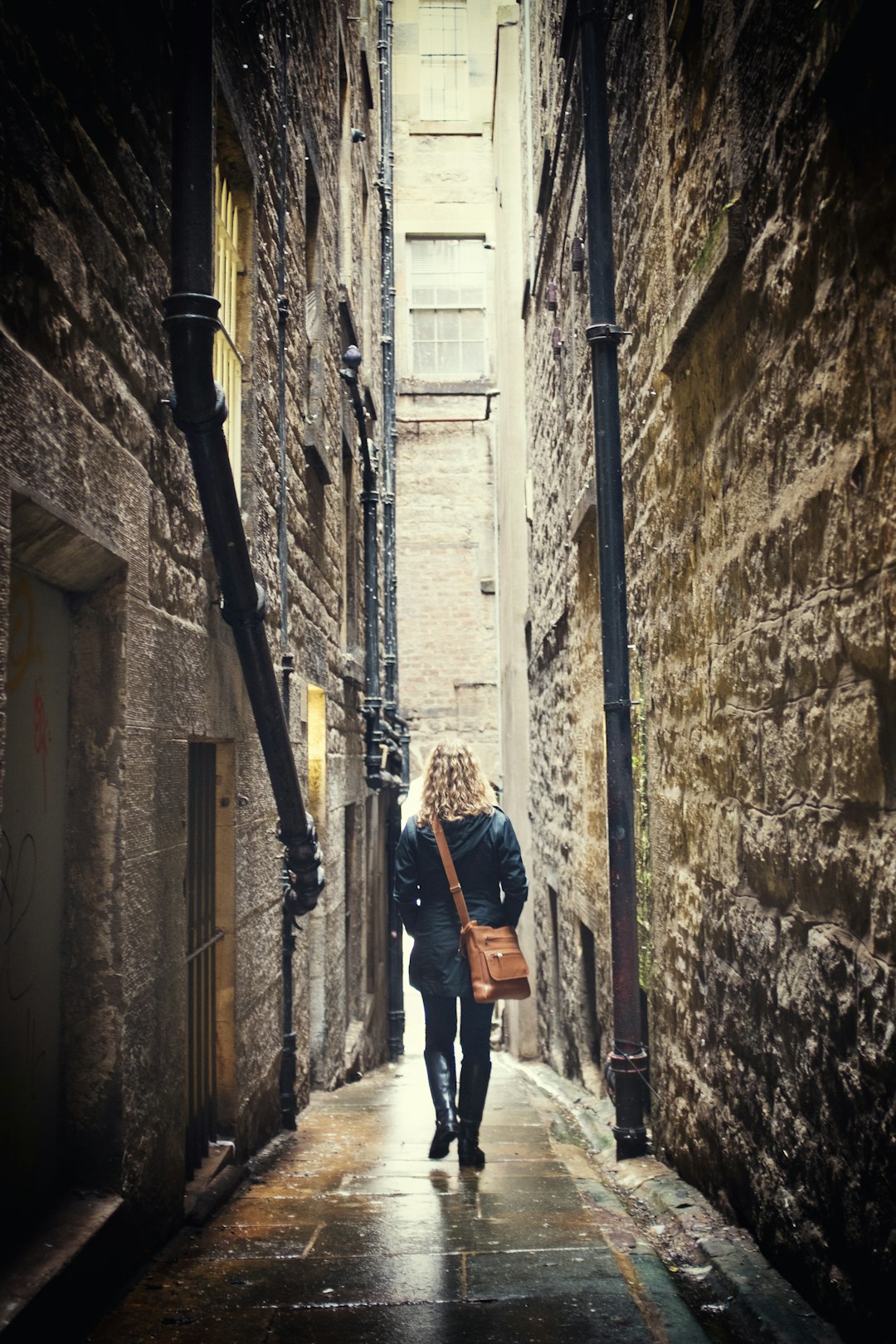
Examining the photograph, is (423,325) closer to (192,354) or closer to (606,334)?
(606,334)

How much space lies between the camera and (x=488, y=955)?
441 cm

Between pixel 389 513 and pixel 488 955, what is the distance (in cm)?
823

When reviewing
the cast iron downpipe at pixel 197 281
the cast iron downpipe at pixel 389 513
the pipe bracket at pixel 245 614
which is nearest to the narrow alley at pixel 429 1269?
the pipe bracket at pixel 245 614

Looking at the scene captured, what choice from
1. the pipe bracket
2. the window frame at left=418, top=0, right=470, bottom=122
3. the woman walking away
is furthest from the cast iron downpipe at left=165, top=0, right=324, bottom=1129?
the window frame at left=418, top=0, right=470, bottom=122

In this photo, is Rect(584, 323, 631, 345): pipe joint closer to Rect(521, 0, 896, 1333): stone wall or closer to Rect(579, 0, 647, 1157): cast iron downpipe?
Rect(579, 0, 647, 1157): cast iron downpipe

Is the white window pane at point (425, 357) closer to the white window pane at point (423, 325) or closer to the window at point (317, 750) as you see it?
the white window pane at point (423, 325)

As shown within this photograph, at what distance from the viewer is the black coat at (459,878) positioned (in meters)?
4.56

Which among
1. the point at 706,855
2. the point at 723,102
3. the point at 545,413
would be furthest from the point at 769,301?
the point at 545,413

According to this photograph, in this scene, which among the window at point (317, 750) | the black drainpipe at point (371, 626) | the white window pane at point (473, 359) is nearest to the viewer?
the window at point (317, 750)

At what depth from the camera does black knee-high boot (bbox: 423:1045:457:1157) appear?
434 cm

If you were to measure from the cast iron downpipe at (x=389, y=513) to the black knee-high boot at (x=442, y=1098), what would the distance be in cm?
669

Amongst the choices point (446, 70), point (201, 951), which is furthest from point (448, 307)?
point (201, 951)

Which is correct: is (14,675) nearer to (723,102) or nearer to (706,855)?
(706,855)

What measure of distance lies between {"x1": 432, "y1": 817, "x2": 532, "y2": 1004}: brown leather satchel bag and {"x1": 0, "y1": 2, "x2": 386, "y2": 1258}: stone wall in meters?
0.84
